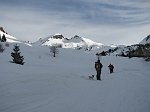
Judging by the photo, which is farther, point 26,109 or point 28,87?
point 28,87

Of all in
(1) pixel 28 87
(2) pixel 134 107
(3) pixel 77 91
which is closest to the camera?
(2) pixel 134 107

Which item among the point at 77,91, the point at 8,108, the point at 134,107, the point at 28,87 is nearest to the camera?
the point at 8,108

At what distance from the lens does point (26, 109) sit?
10648mm

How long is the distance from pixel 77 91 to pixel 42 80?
81.4 inches

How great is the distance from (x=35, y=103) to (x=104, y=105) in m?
2.88

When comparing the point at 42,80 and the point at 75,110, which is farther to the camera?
the point at 42,80

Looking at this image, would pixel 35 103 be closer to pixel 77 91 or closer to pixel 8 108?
pixel 8 108

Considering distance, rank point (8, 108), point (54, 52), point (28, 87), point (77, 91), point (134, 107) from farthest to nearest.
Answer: point (54, 52)
point (77, 91)
point (28, 87)
point (134, 107)
point (8, 108)

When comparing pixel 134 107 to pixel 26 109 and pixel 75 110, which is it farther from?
pixel 26 109

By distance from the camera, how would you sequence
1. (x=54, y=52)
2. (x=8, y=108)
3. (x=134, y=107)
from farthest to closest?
(x=54, y=52), (x=134, y=107), (x=8, y=108)

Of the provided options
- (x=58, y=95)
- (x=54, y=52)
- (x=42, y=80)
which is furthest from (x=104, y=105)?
(x=54, y=52)

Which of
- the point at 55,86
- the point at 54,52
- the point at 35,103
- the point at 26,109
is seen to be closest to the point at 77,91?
the point at 55,86

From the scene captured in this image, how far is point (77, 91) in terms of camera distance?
15.2 metres

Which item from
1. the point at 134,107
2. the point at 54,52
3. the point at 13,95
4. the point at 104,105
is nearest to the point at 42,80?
the point at 13,95
